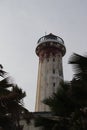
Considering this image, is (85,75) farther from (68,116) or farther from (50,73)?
(50,73)

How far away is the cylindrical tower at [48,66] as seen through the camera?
165 ft

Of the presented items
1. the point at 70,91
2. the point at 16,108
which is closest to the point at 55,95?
the point at 70,91

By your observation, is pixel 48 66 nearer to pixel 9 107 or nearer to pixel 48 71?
pixel 48 71

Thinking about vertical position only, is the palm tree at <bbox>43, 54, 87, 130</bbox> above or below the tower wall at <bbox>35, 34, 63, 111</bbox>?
below

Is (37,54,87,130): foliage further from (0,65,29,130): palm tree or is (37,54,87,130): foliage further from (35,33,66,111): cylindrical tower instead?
(35,33,66,111): cylindrical tower

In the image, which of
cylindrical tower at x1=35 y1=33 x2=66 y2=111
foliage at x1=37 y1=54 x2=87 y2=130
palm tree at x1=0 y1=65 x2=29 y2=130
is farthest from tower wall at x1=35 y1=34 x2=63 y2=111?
palm tree at x1=0 y1=65 x2=29 y2=130

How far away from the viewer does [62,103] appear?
1245 centimetres

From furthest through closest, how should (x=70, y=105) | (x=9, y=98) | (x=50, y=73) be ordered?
(x=50, y=73) → (x=70, y=105) → (x=9, y=98)

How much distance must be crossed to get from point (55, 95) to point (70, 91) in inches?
61.3

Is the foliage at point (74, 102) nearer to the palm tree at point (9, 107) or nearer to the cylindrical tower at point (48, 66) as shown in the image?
the palm tree at point (9, 107)

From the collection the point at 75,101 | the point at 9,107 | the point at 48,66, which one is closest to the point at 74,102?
the point at 75,101

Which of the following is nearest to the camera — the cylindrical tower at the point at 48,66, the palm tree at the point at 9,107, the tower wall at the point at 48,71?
the palm tree at the point at 9,107

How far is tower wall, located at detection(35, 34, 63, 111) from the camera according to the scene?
5016cm

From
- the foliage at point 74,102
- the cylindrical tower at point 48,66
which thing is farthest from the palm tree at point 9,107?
the cylindrical tower at point 48,66
